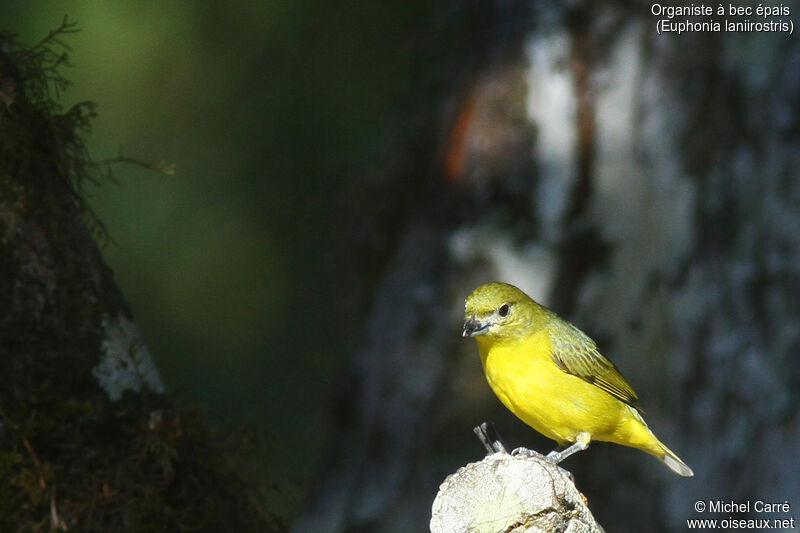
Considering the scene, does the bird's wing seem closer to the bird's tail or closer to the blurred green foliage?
the bird's tail

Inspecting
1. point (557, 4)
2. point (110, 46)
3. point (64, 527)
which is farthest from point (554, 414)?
point (110, 46)

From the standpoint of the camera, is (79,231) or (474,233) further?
(474,233)

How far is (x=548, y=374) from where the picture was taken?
3.24 meters

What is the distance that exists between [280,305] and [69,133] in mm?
6049

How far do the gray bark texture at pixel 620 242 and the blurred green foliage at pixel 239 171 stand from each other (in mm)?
3431

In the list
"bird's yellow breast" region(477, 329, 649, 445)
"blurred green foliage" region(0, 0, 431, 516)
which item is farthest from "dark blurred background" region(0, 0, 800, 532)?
"blurred green foliage" region(0, 0, 431, 516)

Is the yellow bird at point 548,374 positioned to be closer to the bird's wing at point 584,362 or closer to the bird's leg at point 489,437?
the bird's wing at point 584,362

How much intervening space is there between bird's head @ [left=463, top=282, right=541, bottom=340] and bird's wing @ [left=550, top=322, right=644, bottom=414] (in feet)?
0.60

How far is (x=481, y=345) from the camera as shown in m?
3.44

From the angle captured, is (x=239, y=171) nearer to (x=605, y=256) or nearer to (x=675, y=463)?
(x=605, y=256)

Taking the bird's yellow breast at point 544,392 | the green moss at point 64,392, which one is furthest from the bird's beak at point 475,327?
the green moss at point 64,392

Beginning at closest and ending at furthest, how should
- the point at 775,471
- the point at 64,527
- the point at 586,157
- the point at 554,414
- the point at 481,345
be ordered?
the point at 64,527 < the point at 554,414 < the point at 481,345 < the point at 775,471 < the point at 586,157

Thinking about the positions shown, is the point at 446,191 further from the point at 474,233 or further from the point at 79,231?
the point at 79,231

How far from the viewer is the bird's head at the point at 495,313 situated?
10.5ft
